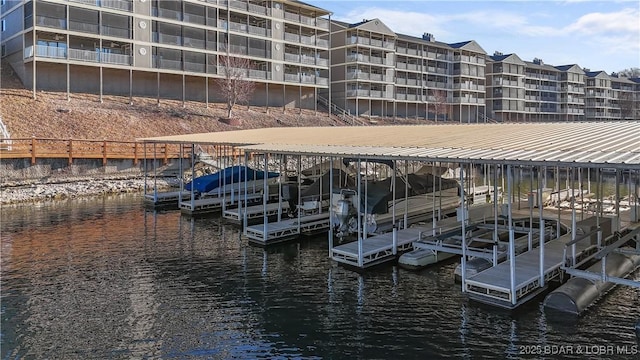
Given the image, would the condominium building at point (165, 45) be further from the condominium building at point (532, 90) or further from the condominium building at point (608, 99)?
the condominium building at point (608, 99)

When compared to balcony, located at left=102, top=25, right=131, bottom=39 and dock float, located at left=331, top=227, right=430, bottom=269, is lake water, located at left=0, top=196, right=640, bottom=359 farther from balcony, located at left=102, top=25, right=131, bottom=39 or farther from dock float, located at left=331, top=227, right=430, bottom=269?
balcony, located at left=102, top=25, right=131, bottom=39

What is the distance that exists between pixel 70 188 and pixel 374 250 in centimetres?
2244

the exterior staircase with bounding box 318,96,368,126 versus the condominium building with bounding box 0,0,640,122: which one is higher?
the condominium building with bounding box 0,0,640,122

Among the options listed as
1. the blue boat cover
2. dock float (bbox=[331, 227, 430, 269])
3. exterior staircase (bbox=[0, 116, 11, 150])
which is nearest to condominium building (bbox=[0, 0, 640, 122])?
exterior staircase (bbox=[0, 116, 11, 150])

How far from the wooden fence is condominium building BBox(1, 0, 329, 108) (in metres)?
11.8

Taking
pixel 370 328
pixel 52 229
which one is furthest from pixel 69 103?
pixel 370 328

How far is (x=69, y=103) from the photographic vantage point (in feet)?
136

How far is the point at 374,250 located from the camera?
14953 mm

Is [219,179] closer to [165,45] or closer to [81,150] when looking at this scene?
[81,150]

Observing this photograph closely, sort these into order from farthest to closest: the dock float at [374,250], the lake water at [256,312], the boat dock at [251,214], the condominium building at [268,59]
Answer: the condominium building at [268,59]
the boat dock at [251,214]
the dock float at [374,250]
the lake water at [256,312]

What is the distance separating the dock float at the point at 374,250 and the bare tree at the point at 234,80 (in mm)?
35297

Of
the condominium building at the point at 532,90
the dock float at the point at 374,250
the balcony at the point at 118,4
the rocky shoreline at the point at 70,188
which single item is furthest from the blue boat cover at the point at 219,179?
the condominium building at the point at 532,90

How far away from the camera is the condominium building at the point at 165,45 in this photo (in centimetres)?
4266

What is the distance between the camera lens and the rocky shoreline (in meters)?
27.7
